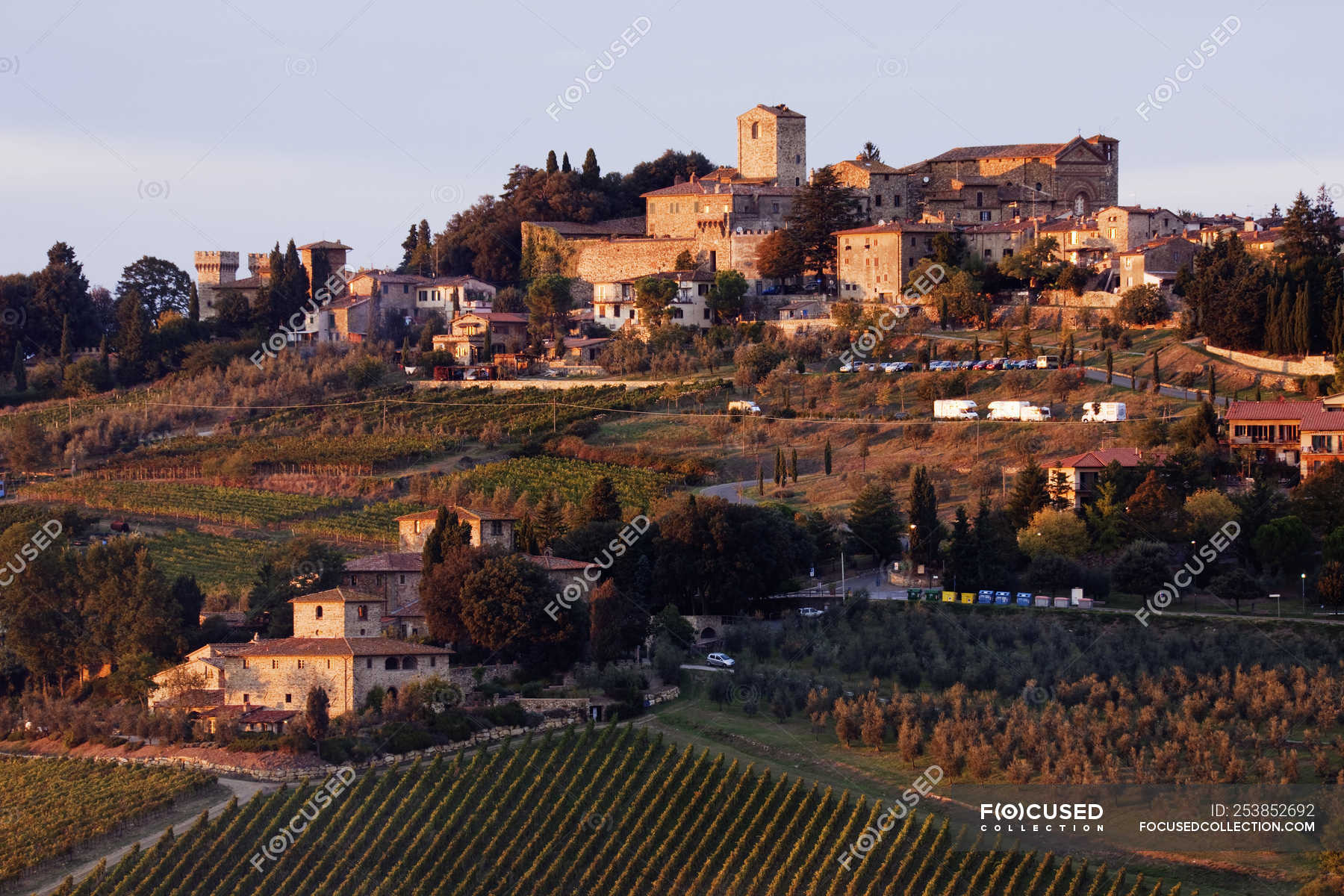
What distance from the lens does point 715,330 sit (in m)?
67.3

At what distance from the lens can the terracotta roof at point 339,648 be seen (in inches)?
1483

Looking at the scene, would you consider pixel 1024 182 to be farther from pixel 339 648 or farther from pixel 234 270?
pixel 339 648

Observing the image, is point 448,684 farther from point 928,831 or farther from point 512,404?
point 512,404

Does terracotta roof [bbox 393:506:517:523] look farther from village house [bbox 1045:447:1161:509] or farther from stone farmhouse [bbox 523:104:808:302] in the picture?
stone farmhouse [bbox 523:104:808:302]

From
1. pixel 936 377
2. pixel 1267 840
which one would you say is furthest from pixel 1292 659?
pixel 936 377

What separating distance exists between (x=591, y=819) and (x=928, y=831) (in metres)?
5.19

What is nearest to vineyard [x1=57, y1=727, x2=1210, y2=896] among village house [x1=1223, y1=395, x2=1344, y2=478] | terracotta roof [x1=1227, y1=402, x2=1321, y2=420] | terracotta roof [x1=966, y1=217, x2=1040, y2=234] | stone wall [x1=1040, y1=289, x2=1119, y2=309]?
village house [x1=1223, y1=395, x2=1344, y2=478]

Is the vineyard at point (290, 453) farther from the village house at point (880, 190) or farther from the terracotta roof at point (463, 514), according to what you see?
the village house at point (880, 190)

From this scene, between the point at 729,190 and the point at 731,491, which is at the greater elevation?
the point at 729,190

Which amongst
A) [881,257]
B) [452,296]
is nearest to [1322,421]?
[881,257]

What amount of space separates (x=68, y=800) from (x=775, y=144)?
46638 millimetres

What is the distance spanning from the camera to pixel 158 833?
32.4 metres

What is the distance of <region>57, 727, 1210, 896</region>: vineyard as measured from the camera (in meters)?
29.9

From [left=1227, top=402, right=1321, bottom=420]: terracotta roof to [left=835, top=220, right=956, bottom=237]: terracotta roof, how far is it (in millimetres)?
18778
